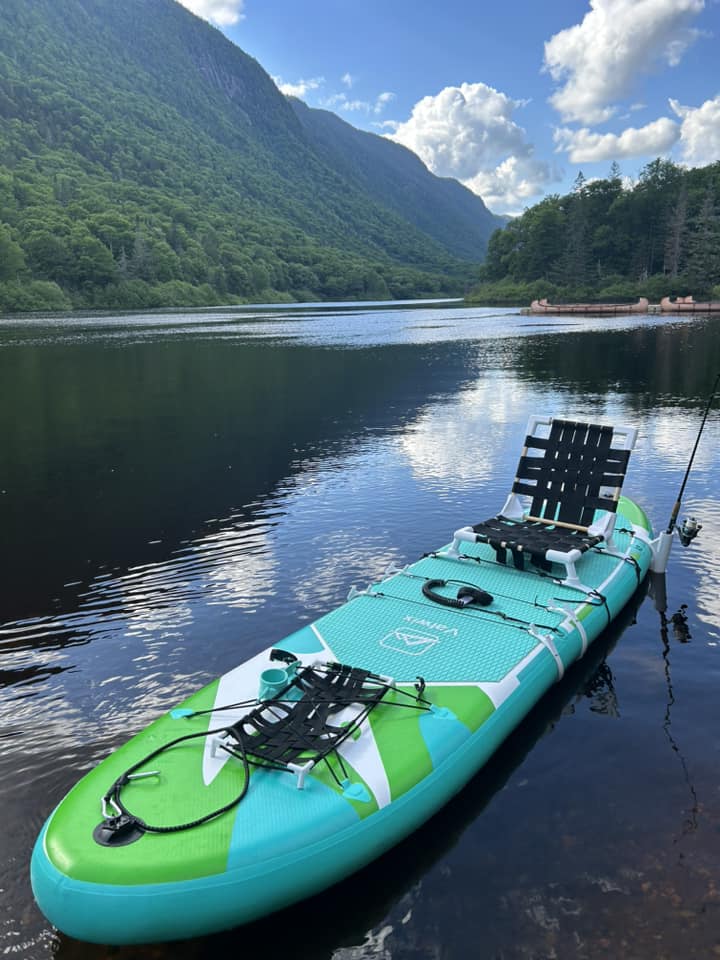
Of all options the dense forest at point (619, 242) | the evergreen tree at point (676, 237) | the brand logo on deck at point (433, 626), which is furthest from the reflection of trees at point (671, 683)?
the evergreen tree at point (676, 237)

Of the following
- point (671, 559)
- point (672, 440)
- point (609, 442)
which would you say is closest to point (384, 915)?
point (609, 442)

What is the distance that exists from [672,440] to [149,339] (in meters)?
63.6

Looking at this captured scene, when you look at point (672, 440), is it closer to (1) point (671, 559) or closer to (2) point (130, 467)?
(1) point (671, 559)

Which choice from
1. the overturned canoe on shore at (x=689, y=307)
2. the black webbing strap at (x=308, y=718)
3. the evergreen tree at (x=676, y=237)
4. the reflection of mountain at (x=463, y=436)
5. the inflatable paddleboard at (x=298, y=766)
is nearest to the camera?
the inflatable paddleboard at (x=298, y=766)

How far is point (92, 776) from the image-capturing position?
7.09 meters

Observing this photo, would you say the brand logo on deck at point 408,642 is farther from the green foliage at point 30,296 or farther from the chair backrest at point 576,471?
the green foliage at point 30,296

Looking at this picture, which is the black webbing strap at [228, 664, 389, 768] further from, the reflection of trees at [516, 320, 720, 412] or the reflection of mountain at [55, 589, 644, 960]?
the reflection of trees at [516, 320, 720, 412]

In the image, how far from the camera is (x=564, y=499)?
14.3m

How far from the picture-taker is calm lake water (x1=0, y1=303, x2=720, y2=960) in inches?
267

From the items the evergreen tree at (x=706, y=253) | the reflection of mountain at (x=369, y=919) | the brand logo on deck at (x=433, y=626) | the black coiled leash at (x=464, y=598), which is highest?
the evergreen tree at (x=706, y=253)

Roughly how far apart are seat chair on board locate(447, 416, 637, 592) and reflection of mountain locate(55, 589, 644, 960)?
5251 mm

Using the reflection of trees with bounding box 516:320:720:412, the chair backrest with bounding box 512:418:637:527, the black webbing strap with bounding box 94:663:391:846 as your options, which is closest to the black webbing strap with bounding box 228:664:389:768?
the black webbing strap with bounding box 94:663:391:846

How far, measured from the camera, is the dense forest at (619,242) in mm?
131375

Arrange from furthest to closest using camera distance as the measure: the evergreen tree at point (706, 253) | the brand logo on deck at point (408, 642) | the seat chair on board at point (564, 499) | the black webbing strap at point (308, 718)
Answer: the evergreen tree at point (706, 253)
the seat chair on board at point (564, 499)
the brand logo on deck at point (408, 642)
the black webbing strap at point (308, 718)
